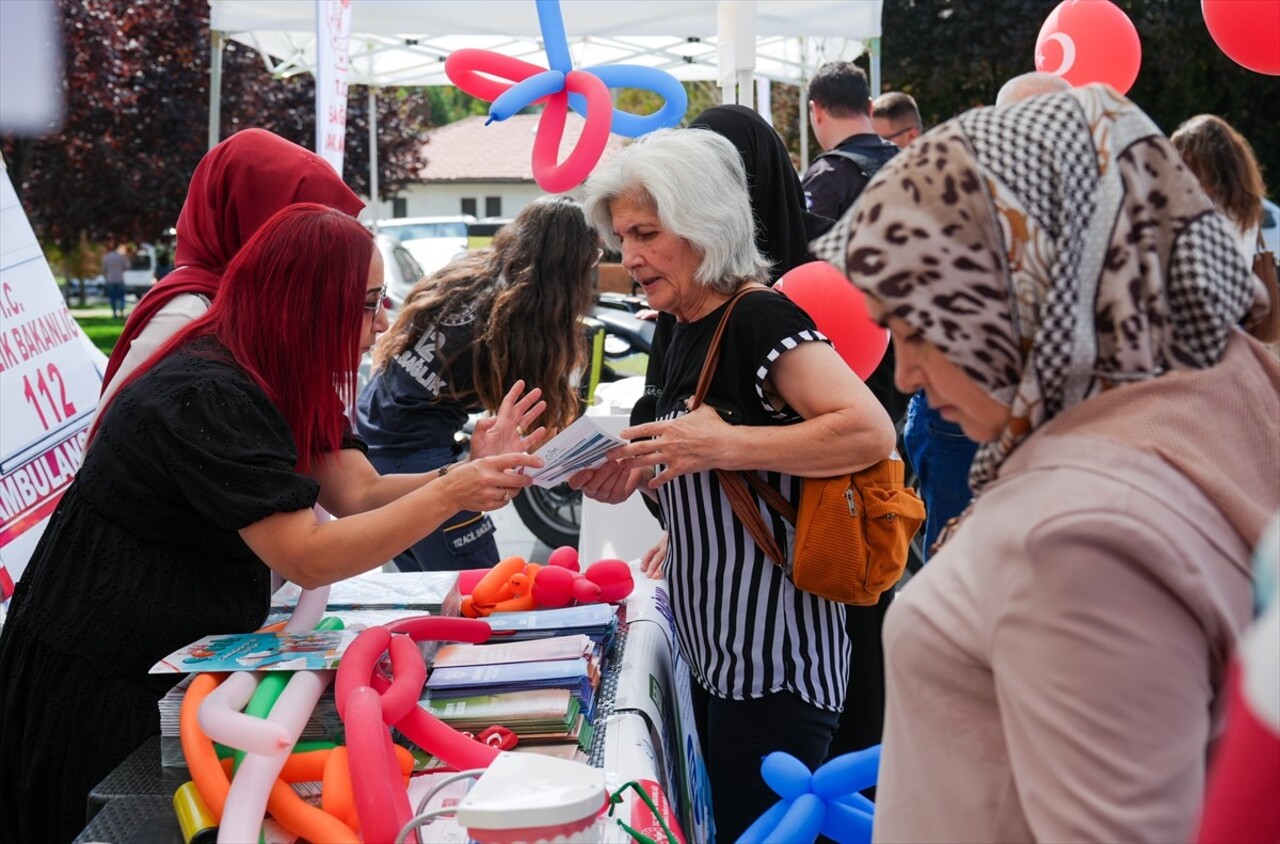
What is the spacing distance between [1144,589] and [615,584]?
1.70 meters

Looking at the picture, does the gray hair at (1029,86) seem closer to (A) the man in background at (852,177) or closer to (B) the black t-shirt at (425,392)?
(A) the man in background at (852,177)

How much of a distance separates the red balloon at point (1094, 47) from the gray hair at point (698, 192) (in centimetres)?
229

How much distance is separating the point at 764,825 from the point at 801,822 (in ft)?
0.28

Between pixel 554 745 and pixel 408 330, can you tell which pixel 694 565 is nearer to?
pixel 554 745

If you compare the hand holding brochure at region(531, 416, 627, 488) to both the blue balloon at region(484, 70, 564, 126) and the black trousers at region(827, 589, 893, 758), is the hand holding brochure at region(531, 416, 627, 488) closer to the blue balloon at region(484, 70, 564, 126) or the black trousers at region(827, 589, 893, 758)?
the black trousers at region(827, 589, 893, 758)

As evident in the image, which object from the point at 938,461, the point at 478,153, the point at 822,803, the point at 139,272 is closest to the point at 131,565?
the point at 822,803

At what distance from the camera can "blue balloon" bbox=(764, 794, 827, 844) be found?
5.14ft

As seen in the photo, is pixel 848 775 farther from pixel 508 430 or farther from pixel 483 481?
pixel 508 430

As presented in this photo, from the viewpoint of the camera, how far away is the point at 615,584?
254 cm

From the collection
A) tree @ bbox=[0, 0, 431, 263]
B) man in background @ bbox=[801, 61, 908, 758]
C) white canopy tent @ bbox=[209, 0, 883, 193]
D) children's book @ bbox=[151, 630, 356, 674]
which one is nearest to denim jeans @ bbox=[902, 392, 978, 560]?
man in background @ bbox=[801, 61, 908, 758]

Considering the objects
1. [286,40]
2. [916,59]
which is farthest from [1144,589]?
[916,59]

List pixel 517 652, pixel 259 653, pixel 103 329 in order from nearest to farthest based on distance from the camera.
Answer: pixel 259 653 → pixel 517 652 → pixel 103 329

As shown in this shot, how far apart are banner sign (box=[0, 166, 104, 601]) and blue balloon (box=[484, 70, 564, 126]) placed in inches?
63.7

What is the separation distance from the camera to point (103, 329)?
23.1 meters
